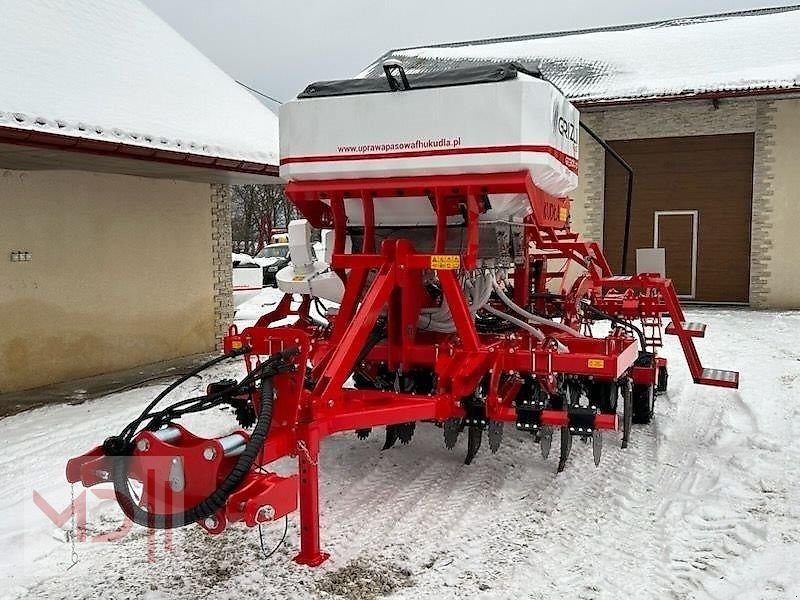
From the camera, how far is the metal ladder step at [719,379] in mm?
5547

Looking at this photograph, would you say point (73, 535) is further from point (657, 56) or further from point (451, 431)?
point (657, 56)

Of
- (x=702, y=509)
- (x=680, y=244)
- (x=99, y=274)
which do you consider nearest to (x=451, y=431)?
(x=702, y=509)

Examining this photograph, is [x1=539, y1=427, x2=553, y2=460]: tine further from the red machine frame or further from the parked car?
the parked car

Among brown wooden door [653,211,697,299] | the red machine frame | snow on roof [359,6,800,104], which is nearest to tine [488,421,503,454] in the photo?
the red machine frame

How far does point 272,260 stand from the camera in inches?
942

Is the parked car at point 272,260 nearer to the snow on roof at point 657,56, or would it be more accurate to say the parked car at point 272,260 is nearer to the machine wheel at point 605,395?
the snow on roof at point 657,56

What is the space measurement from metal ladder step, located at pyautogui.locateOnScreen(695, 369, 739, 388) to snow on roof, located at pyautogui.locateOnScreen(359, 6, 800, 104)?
6.98 metres

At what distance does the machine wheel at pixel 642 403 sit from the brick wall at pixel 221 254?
585cm

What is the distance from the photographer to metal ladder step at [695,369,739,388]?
5.55 meters

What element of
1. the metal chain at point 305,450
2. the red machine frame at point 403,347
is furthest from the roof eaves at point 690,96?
the metal chain at point 305,450

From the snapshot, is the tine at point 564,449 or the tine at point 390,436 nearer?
the tine at point 564,449

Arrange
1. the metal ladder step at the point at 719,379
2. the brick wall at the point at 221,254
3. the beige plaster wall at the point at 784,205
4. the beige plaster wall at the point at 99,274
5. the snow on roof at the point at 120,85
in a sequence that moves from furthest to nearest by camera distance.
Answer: the beige plaster wall at the point at 784,205 < the brick wall at the point at 221,254 < the beige plaster wall at the point at 99,274 < the snow on roof at the point at 120,85 < the metal ladder step at the point at 719,379

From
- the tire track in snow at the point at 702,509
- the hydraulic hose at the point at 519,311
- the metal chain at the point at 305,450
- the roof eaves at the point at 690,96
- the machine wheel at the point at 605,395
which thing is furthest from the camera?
the roof eaves at the point at 690,96

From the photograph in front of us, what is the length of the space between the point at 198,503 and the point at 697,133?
42.5 ft
